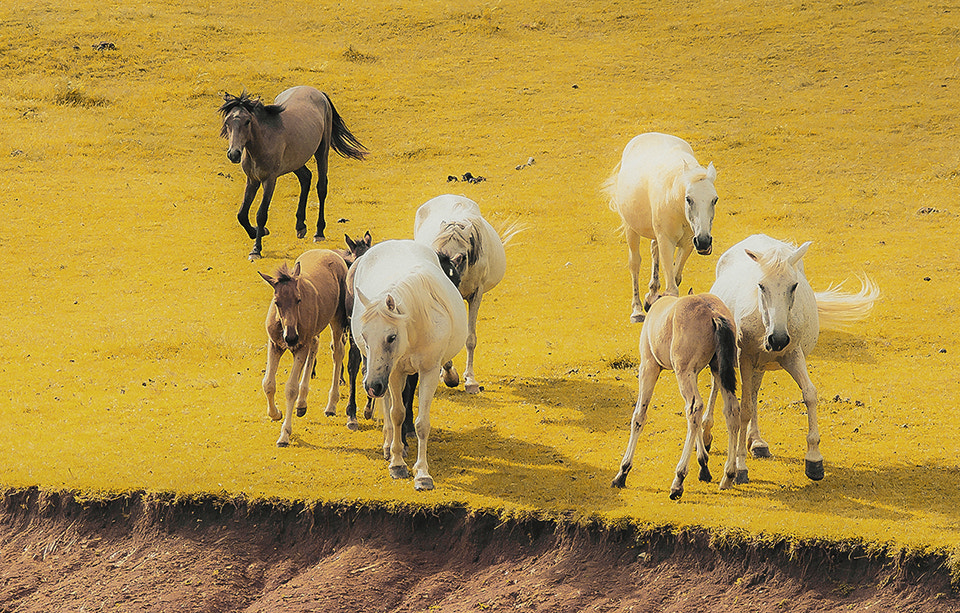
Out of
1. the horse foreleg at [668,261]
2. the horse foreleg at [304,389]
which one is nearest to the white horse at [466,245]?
the horse foreleg at [304,389]

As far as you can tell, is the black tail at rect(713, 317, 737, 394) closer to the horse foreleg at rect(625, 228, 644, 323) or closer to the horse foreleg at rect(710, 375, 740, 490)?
the horse foreleg at rect(710, 375, 740, 490)

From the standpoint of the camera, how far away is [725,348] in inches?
325

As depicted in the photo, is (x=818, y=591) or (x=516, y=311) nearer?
(x=818, y=591)

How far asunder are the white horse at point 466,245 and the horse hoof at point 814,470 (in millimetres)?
3948

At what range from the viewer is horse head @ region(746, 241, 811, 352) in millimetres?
8258

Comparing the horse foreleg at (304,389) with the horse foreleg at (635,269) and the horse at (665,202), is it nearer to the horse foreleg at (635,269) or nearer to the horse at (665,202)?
the horse at (665,202)

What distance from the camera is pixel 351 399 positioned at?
10.7 metres

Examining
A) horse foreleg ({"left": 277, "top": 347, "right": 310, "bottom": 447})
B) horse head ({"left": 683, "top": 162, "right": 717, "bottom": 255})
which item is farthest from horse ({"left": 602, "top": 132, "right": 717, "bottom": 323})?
horse foreleg ({"left": 277, "top": 347, "right": 310, "bottom": 447})

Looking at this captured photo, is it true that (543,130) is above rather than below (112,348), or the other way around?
above

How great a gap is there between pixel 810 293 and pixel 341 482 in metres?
4.65

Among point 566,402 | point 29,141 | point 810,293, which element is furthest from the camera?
point 29,141

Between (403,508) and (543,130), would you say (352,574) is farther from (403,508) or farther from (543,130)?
(543,130)

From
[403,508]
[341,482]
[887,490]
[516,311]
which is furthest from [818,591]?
[516,311]

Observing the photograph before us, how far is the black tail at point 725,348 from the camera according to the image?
823cm
